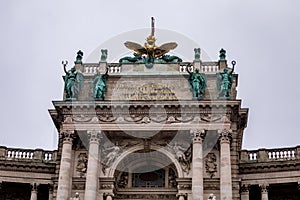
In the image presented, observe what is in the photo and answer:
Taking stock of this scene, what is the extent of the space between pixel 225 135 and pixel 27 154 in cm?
1366

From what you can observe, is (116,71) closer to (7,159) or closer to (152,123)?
(152,123)

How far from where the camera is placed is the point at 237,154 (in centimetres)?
3653

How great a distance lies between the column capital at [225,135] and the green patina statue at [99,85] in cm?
748

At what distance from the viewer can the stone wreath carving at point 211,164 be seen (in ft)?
116

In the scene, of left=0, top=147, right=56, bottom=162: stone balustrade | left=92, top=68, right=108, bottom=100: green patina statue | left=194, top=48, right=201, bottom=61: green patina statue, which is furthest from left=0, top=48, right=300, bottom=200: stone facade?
left=0, top=147, right=56, bottom=162: stone balustrade

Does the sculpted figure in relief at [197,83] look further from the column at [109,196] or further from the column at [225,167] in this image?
the column at [109,196]

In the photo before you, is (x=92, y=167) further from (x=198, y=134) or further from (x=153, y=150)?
(x=198, y=134)

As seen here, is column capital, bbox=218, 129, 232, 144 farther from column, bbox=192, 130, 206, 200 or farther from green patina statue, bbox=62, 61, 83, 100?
green patina statue, bbox=62, 61, 83, 100

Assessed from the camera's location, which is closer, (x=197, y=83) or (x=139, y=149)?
(x=139, y=149)

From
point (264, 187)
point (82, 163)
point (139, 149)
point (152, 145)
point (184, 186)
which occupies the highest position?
point (152, 145)

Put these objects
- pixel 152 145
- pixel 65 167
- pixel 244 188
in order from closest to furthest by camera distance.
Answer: pixel 65 167 → pixel 152 145 → pixel 244 188

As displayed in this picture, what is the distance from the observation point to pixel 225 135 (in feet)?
115

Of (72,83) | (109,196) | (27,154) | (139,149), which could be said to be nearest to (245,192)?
(139,149)

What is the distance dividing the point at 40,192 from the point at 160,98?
10150 millimetres
